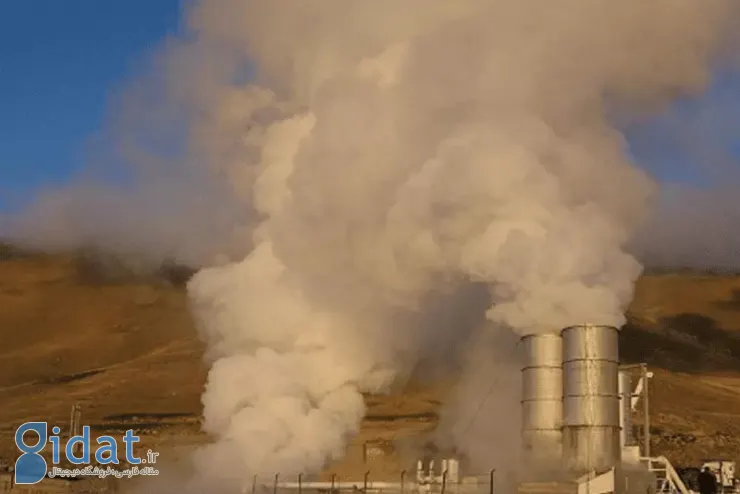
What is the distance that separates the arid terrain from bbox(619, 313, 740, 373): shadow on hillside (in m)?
0.20

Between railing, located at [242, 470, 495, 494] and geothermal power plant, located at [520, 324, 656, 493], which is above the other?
geothermal power plant, located at [520, 324, 656, 493]

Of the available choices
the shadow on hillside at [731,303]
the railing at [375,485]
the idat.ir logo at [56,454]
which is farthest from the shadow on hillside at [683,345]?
the railing at [375,485]

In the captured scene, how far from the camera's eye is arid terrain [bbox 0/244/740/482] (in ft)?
262

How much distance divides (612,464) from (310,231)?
58.4ft

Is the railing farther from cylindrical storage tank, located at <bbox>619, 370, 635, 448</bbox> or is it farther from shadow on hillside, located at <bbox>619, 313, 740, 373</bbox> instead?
shadow on hillside, located at <bbox>619, 313, 740, 373</bbox>

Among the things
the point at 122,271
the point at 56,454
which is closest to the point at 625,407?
the point at 56,454

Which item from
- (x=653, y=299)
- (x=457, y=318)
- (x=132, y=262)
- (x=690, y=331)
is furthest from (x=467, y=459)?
(x=132, y=262)

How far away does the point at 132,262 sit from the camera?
432ft

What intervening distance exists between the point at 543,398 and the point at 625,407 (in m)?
3.62

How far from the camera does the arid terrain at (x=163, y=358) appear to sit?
79812 mm

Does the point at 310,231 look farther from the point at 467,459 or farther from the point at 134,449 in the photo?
the point at 134,449

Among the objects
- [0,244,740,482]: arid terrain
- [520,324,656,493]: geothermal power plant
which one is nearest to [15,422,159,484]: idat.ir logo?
[0,244,740,482]: arid terrain

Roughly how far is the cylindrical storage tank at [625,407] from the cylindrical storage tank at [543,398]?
255cm

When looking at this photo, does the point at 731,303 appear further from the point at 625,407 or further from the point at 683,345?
the point at 625,407
